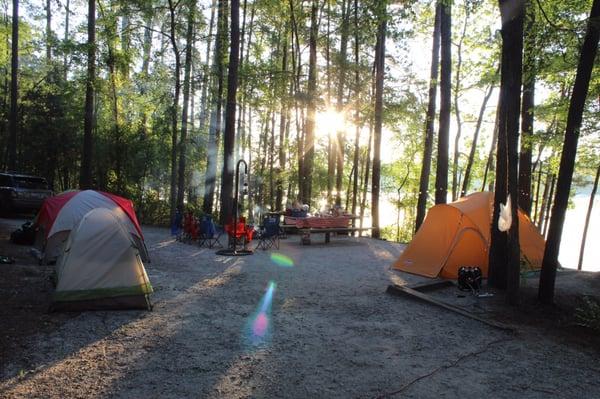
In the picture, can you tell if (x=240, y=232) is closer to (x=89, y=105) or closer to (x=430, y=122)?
(x=89, y=105)

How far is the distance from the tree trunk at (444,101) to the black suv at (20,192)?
45.8 feet

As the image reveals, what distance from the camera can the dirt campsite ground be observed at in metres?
4.16

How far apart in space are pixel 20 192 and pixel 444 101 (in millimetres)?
14932

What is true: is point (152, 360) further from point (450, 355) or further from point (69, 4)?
point (69, 4)

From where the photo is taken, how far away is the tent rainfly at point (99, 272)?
5.97 metres

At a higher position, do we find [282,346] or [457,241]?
[457,241]

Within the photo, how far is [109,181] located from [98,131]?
2.46 metres

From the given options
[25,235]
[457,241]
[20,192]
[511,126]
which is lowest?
[25,235]

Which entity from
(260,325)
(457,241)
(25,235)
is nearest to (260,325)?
(260,325)

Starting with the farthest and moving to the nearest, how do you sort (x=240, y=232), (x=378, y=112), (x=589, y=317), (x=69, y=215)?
(x=378, y=112) → (x=240, y=232) → (x=69, y=215) → (x=589, y=317)

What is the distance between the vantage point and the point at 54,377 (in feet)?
13.6

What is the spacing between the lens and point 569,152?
7.14m

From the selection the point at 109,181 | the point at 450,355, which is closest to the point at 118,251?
the point at 450,355

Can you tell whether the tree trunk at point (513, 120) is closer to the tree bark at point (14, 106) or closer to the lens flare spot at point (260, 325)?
the lens flare spot at point (260, 325)
